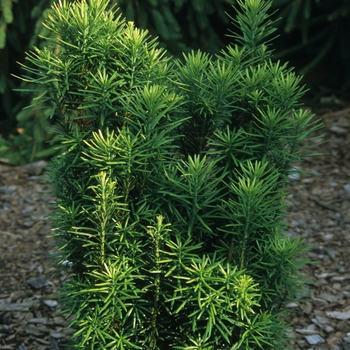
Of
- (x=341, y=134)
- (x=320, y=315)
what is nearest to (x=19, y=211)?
(x=320, y=315)

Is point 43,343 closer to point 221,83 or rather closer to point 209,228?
point 209,228

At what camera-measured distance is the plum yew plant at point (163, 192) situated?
6.33ft

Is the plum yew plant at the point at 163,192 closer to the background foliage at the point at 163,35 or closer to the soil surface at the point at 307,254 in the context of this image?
the soil surface at the point at 307,254

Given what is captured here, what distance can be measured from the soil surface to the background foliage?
24 centimetres

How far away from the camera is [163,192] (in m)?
1.96

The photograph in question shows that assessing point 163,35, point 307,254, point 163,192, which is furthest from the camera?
point 163,35

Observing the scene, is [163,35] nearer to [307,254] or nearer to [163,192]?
[307,254]

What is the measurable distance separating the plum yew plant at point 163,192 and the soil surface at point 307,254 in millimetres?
455

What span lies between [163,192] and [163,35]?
2.89m

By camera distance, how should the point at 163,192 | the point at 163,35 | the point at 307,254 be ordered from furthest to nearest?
the point at 163,35 < the point at 307,254 < the point at 163,192

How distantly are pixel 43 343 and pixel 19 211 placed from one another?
57.3 inches

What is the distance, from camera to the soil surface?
313 centimetres

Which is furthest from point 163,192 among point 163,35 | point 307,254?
point 163,35

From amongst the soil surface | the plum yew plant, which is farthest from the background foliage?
the plum yew plant
